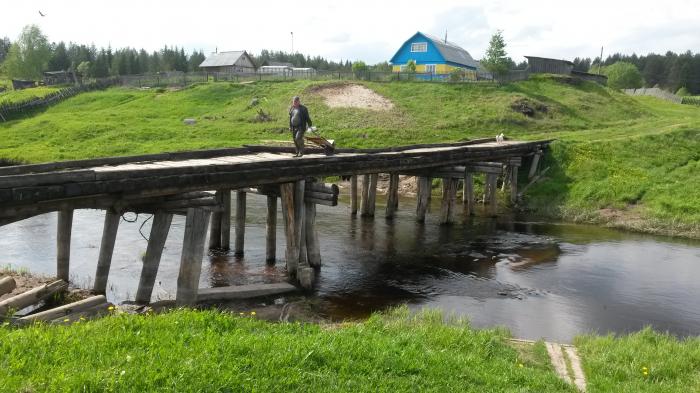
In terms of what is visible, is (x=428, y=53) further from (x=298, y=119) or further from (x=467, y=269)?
(x=298, y=119)

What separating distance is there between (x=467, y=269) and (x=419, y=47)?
165 feet

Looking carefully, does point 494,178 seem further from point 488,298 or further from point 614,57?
point 614,57

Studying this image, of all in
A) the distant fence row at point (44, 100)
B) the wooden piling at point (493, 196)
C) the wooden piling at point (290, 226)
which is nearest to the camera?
the wooden piling at point (290, 226)

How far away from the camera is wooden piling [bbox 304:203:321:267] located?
16016 millimetres

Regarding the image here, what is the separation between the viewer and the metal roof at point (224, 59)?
248 ft

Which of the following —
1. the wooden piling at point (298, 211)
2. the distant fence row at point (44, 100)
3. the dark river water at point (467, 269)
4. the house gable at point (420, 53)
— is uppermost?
the house gable at point (420, 53)

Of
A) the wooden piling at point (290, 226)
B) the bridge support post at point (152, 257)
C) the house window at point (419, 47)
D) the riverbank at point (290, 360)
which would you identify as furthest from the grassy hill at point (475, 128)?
the bridge support post at point (152, 257)

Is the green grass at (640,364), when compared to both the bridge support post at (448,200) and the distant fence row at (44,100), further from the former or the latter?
the distant fence row at (44,100)

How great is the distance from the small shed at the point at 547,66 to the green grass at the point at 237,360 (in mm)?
50578

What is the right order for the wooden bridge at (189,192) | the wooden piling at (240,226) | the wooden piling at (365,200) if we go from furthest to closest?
the wooden piling at (365,200), the wooden piling at (240,226), the wooden bridge at (189,192)

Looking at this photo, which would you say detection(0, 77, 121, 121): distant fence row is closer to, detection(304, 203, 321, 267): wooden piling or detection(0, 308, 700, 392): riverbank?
detection(304, 203, 321, 267): wooden piling

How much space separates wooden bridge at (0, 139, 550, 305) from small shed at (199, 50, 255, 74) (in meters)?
57.1

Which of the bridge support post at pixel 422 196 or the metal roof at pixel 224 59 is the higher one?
the metal roof at pixel 224 59

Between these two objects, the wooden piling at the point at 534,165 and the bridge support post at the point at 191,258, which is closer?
the bridge support post at the point at 191,258
